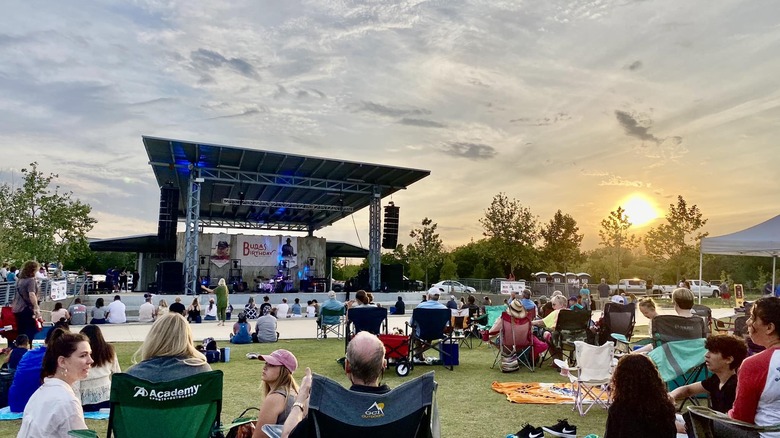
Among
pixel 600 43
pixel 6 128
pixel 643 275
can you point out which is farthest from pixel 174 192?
pixel 643 275

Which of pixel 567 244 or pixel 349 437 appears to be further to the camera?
pixel 567 244

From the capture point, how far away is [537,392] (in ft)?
20.3

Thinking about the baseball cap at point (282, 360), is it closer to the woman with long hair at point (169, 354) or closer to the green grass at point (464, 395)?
the woman with long hair at point (169, 354)

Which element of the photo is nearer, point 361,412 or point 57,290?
point 361,412

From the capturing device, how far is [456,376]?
7.30m

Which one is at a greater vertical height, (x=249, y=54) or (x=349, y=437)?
(x=249, y=54)

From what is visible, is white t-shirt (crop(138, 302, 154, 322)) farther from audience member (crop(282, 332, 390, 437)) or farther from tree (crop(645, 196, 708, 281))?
tree (crop(645, 196, 708, 281))

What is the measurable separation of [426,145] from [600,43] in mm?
9851

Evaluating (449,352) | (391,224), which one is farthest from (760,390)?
(391,224)

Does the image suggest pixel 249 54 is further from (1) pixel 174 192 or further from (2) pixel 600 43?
(1) pixel 174 192

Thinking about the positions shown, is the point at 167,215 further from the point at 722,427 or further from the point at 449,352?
the point at 722,427

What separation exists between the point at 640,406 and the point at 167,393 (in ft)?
7.60

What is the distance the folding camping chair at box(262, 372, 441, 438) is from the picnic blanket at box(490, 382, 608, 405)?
3773mm

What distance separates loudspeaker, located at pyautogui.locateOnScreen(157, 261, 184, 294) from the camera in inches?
837
